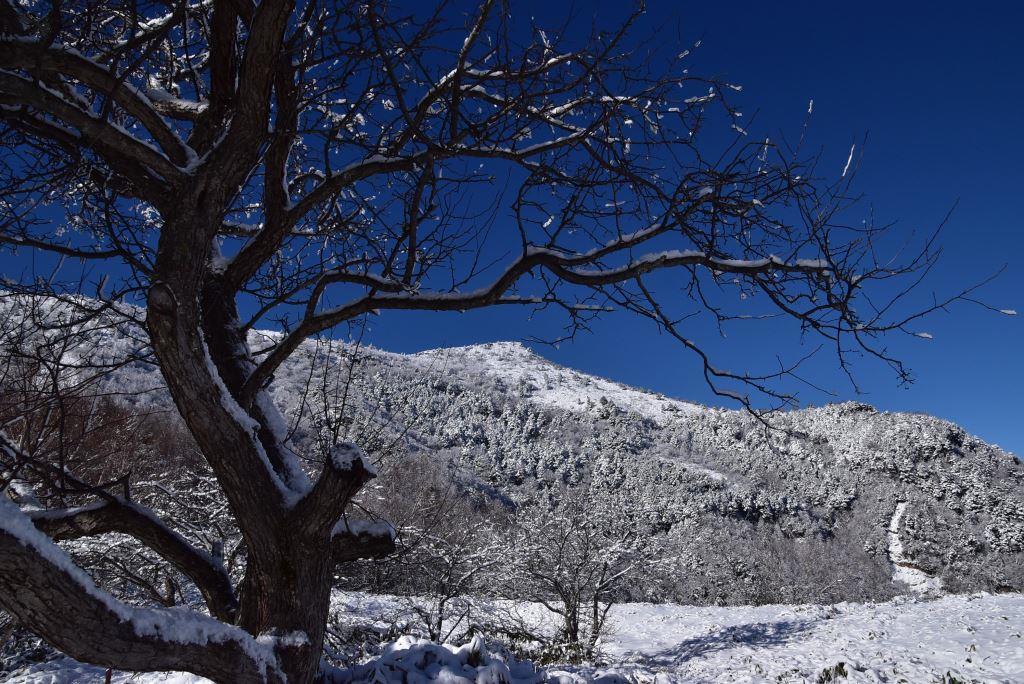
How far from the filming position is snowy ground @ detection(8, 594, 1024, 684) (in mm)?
8461

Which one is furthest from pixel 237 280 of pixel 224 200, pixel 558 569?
pixel 558 569

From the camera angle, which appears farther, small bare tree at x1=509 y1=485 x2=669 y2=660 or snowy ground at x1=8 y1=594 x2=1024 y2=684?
small bare tree at x1=509 y1=485 x2=669 y2=660

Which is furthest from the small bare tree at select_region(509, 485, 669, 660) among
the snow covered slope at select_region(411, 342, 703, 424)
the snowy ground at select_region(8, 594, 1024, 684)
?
the snow covered slope at select_region(411, 342, 703, 424)

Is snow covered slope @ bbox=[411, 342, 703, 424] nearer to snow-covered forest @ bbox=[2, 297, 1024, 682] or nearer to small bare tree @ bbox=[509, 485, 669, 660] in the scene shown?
snow-covered forest @ bbox=[2, 297, 1024, 682]

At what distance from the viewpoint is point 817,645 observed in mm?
11156

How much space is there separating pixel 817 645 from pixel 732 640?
2.29 m

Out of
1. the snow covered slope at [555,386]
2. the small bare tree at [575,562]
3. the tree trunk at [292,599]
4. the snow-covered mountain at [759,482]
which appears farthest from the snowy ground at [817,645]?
the snow covered slope at [555,386]

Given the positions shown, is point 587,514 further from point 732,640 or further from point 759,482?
point 759,482

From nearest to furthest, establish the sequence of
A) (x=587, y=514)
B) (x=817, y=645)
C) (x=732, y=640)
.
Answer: (x=817, y=645), (x=732, y=640), (x=587, y=514)

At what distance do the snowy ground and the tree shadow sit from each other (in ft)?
0.08

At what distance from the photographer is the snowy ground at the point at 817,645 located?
8461 millimetres

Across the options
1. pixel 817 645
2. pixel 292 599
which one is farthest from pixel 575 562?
pixel 292 599

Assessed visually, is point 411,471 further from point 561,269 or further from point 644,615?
point 561,269

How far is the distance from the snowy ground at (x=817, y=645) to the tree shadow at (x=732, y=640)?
0.08ft
